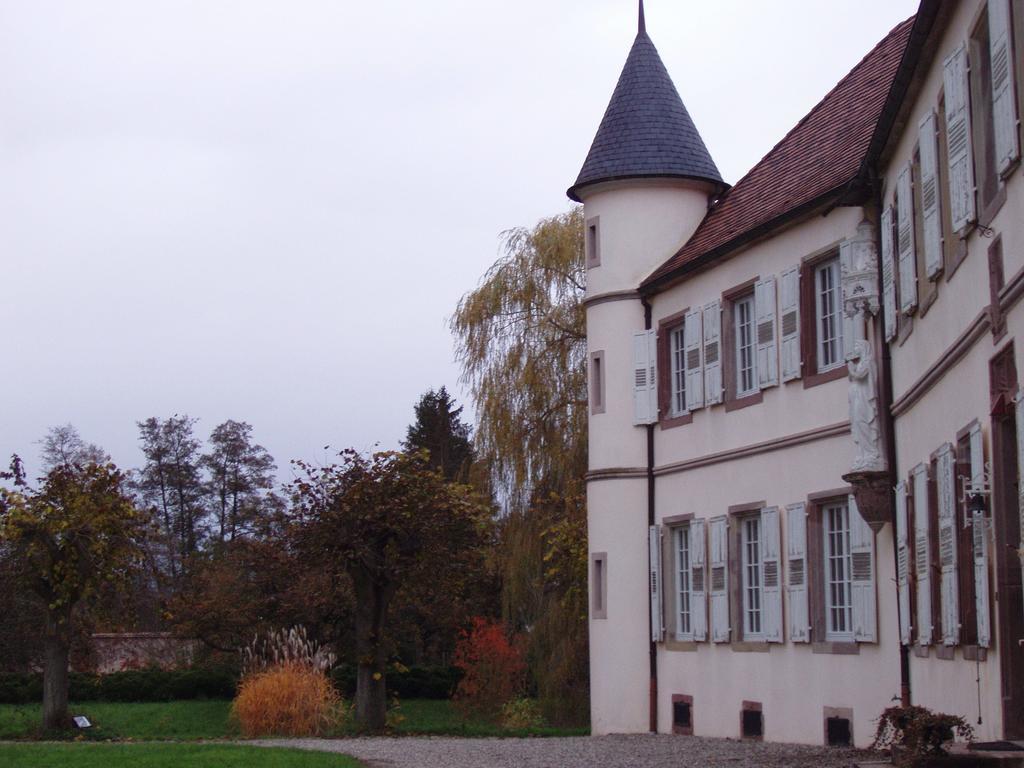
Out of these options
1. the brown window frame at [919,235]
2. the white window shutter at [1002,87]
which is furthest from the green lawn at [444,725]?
the white window shutter at [1002,87]

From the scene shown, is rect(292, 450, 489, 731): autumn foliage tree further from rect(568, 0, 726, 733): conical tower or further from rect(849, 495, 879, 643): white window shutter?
rect(849, 495, 879, 643): white window shutter

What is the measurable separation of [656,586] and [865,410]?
244 inches

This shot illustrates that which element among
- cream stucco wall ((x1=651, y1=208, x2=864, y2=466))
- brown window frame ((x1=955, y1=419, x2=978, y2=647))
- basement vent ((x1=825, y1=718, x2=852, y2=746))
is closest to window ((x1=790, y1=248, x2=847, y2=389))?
cream stucco wall ((x1=651, y1=208, x2=864, y2=466))

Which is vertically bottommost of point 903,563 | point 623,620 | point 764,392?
point 623,620

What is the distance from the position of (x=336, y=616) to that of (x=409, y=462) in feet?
55.2

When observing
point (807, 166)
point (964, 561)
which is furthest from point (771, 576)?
point (964, 561)

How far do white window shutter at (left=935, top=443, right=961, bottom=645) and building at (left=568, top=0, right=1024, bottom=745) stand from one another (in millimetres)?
39

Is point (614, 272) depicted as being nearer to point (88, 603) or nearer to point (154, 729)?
point (88, 603)

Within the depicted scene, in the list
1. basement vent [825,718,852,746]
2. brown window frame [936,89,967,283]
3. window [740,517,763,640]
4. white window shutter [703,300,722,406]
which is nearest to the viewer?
brown window frame [936,89,967,283]

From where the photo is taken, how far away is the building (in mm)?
10875

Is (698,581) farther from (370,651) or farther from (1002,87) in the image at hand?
(1002,87)

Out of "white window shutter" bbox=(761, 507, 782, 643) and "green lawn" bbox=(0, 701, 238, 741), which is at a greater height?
"white window shutter" bbox=(761, 507, 782, 643)

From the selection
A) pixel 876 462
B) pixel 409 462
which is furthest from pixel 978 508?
pixel 409 462

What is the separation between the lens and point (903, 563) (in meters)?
14.7
